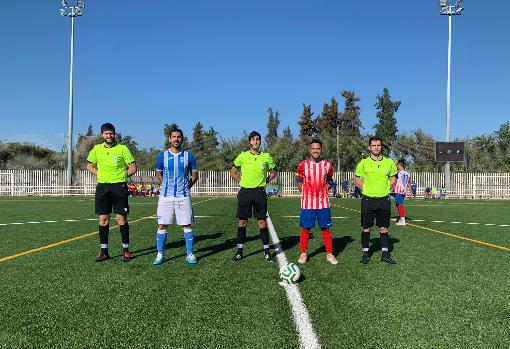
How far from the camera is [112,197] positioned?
6.72 m

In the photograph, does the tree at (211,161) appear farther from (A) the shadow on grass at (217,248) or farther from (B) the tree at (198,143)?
(A) the shadow on grass at (217,248)

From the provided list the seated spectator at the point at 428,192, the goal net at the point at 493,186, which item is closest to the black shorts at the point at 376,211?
the seated spectator at the point at 428,192

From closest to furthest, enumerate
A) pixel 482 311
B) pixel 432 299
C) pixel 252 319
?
pixel 252 319 < pixel 482 311 < pixel 432 299

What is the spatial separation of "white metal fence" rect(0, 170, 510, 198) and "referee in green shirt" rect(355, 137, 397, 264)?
111 feet

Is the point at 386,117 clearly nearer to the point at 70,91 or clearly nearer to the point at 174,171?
the point at 70,91

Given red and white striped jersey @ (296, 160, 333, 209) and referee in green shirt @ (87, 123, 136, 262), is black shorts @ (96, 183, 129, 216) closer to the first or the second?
referee in green shirt @ (87, 123, 136, 262)

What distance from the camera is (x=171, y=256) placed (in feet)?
23.0

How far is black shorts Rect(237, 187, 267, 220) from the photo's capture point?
22.4ft

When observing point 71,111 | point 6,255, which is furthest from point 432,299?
point 71,111

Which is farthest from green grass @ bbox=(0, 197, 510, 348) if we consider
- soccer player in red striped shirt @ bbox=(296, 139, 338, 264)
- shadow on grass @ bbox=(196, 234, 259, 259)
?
soccer player in red striped shirt @ bbox=(296, 139, 338, 264)

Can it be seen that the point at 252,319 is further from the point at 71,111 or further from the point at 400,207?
the point at 71,111

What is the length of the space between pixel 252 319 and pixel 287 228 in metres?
7.38

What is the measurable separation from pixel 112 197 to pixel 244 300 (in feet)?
10.6

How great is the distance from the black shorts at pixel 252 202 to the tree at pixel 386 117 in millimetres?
56244
